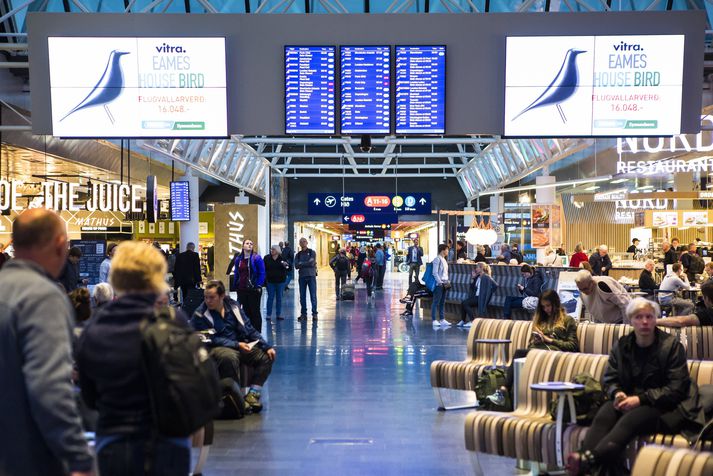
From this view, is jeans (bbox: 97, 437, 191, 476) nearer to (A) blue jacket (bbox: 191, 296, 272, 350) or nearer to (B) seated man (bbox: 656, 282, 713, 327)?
(A) blue jacket (bbox: 191, 296, 272, 350)

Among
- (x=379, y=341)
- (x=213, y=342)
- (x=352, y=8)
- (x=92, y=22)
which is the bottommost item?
(x=379, y=341)

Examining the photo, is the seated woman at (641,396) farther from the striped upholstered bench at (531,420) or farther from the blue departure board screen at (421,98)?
the blue departure board screen at (421,98)

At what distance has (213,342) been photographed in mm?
8133

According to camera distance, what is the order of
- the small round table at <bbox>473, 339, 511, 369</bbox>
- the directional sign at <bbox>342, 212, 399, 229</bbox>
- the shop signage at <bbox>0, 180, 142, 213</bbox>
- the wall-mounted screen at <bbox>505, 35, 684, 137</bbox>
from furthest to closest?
the directional sign at <bbox>342, 212, 399, 229</bbox> → the shop signage at <bbox>0, 180, 142, 213</bbox> → the wall-mounted screen at <bbox>505, 35, 684, 137</bbox> → the small round table at <bbox>473, 339, 511, 369</bbox>

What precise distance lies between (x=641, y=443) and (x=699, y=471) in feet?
3.65

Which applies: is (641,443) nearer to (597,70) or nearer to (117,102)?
(597,70)

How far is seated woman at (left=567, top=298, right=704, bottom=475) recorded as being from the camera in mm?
5137

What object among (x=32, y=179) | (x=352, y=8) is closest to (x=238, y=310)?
→ (x=352, y=8)

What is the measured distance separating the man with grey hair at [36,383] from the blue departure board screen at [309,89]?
867 cm

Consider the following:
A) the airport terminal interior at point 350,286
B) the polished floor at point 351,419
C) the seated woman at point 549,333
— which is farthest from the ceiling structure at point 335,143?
the seated woman at point 549,333

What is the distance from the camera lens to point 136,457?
111 inches

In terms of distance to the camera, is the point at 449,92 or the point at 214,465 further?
the point at 449,92

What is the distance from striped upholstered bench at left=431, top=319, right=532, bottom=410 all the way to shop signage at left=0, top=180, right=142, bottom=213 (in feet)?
35.3

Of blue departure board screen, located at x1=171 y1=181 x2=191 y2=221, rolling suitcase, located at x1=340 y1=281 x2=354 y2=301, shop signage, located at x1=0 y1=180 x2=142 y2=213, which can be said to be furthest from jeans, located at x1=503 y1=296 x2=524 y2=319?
blue departure board screen, located at x1=171 y1=181 x2=191 y2=221
